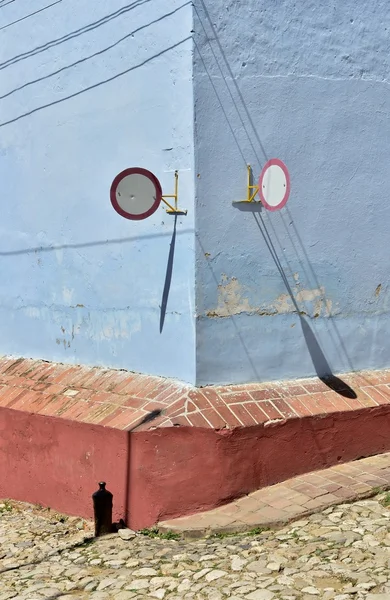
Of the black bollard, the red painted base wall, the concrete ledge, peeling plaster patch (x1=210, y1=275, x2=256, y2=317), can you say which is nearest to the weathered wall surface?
peeling plaster patch (x1=210, y1=275, x2=256, y2=317)

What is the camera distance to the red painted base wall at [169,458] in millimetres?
5516

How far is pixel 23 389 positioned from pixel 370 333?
121 inches

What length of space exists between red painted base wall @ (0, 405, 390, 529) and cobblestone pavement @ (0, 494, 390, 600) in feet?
1.01

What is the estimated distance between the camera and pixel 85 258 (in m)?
6.68

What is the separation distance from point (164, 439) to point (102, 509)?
64 cm

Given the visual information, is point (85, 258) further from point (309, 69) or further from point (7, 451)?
point (309, 69)

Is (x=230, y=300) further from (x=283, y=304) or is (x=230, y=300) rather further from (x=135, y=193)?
(x=135, y=193)

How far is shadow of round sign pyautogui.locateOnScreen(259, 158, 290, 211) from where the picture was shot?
5840 mm

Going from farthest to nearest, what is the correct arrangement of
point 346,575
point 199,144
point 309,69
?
point 309,69
point 199,144
point 346,575

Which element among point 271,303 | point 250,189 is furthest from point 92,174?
point 271,303

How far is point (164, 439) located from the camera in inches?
216

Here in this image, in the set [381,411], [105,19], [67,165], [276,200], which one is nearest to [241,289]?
[276,200]

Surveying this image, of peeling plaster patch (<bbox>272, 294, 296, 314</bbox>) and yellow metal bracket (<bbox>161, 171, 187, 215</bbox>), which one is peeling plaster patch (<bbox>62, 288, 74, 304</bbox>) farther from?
peeling plaster patch (<bbox>272, 294, 296, 314</bbox>)

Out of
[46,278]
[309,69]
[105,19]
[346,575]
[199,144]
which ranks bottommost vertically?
[346,575]
